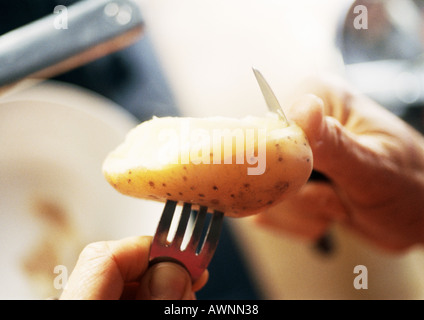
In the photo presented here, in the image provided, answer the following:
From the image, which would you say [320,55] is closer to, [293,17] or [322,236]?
[293,17]

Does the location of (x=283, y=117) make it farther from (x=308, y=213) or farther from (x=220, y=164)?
(x=308, y=213)

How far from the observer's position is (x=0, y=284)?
1.74 ft

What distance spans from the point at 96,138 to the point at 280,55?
23.9 inches

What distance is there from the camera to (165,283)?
378 mm

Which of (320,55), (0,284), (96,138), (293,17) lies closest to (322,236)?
(320,55)

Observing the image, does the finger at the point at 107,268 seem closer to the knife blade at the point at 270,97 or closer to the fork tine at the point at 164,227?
the fork tine at the point at 164,227

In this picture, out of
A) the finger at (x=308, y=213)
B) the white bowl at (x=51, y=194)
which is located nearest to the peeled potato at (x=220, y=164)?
the white bowl at (x=51, y=194)

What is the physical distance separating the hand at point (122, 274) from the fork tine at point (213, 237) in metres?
0.03

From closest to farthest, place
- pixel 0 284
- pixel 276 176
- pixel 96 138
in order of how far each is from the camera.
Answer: pixel 276 176 < pixel 0 284 < pixel 96 138

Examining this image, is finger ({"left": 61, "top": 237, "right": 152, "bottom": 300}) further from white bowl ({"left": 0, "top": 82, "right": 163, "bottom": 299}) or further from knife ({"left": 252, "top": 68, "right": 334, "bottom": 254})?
knife ({"left": 252, "top": 68, "right": 334, "bottom": 254})

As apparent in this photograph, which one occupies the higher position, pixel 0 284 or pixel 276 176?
pixel 276 176

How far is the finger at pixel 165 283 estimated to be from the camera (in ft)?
1.25

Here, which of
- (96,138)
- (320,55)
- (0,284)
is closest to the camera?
(0,284)

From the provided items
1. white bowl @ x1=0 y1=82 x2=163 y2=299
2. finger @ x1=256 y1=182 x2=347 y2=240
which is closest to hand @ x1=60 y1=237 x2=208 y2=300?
white bowl @ x1=0 y1=82 x2=163 y2=299
